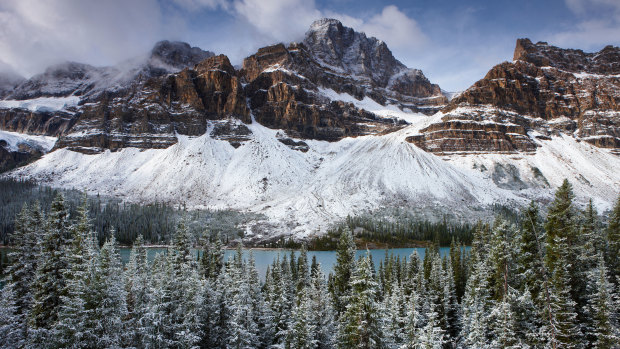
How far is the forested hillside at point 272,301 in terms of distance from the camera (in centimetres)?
2375

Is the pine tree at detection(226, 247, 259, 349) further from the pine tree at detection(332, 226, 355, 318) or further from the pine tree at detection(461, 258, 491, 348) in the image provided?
the pine tree at detection(461, 258, 491, 348)

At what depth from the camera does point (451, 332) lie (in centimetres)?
4547

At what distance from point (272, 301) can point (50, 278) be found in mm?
21975

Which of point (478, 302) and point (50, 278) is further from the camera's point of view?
point (478, 302)

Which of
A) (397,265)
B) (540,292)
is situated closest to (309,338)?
(540,292)

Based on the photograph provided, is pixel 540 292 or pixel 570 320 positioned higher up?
pixel 540 292

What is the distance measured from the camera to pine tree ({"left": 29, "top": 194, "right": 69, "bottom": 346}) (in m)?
24.8

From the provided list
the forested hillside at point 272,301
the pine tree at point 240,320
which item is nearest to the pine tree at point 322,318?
the forested hillside at point 272,301

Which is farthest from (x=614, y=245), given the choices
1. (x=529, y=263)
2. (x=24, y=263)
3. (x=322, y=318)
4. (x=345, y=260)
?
(x=24, y=263)

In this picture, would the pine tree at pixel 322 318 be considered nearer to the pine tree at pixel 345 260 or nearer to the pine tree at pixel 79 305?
the pine tree at pixel 345 260

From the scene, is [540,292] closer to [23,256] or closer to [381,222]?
[23,256]

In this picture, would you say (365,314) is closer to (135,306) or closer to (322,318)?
(322,318)

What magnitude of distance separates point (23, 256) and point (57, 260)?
9.27 metres

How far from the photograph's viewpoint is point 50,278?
25.5 metres
